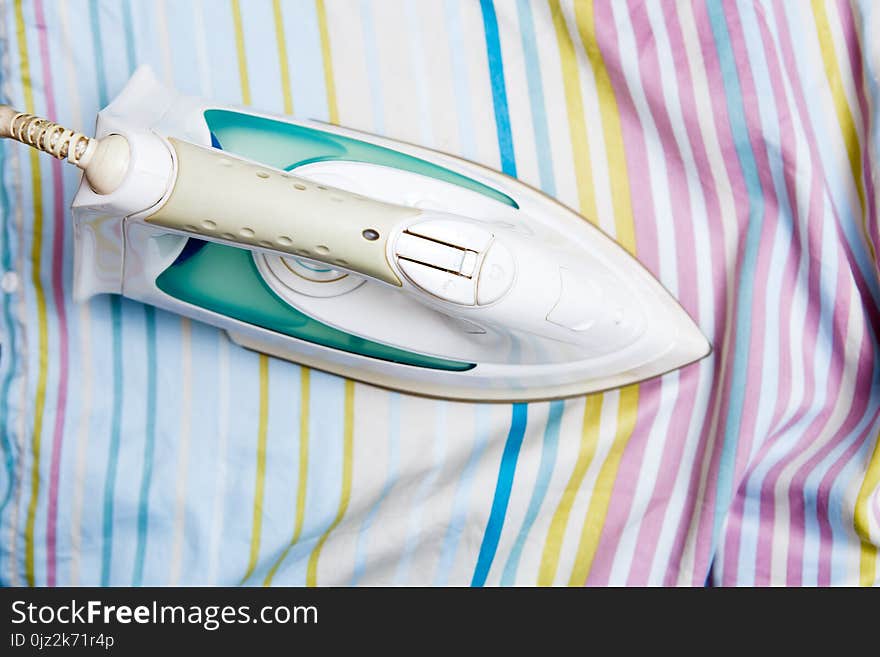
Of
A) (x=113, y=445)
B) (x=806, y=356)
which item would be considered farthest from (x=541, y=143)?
(x=113, y=445)

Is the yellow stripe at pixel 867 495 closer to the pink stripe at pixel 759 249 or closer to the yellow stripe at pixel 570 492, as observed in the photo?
the pink stripe at pixel 759 249

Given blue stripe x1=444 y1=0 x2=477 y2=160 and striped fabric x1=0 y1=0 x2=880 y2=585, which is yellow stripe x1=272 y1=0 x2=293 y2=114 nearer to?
striped fabric x1=0 y1=0 x2=880 y2=585

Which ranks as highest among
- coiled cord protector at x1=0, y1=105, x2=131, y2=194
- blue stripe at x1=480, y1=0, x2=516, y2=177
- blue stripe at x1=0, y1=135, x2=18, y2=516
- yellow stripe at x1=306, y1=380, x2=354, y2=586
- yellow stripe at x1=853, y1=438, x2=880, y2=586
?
blue stripe at x1=480, y1=0, x2=516, y2=177

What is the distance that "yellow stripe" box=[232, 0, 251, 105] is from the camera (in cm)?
100

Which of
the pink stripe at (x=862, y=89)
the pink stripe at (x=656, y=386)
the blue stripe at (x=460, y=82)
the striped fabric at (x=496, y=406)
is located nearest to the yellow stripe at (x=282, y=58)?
the striped fabric at (x=496, y=406)

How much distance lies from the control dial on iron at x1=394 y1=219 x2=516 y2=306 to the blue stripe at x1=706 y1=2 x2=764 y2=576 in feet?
1.15

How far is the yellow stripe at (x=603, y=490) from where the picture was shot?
1.03 m

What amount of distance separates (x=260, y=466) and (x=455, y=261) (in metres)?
0.41

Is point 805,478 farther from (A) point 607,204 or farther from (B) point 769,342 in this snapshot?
(A) point 607,204

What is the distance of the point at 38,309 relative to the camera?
998mm

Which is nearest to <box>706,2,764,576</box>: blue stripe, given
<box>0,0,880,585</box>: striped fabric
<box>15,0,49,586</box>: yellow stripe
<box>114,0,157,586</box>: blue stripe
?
<box>0,0,880,585</box>: striped fabric

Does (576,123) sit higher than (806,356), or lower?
higher

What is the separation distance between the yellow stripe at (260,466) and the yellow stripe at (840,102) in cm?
71

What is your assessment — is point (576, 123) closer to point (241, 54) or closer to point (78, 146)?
point (241, 54)
